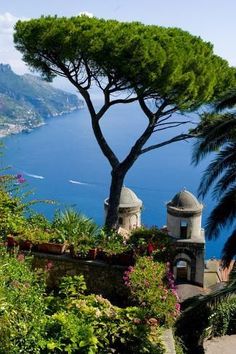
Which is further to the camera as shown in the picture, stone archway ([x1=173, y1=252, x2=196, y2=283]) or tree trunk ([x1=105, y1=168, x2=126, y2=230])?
stone archway ([x1=173, y1=252, x2=196, y2=283])

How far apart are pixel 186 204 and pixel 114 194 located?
3227 mm

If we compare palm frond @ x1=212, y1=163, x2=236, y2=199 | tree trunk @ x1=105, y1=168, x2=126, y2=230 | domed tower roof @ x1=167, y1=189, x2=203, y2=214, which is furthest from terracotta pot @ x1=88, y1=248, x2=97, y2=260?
domed tower roof @ x1=167, y1=189, x2=203, y2=214

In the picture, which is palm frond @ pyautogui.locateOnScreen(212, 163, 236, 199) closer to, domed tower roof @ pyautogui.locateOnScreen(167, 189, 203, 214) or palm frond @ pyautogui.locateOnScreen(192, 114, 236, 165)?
palm frond @ pyautogui.locateOnScreen(192, 114, 236, 165)

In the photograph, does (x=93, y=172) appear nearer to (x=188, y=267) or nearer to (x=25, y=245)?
(x=188, y=267)

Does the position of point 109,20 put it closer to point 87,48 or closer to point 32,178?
point 87,48

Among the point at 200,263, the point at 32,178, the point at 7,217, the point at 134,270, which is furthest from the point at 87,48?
the point at 32,178

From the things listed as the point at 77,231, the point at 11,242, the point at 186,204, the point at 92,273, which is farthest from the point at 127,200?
the point at 11,242

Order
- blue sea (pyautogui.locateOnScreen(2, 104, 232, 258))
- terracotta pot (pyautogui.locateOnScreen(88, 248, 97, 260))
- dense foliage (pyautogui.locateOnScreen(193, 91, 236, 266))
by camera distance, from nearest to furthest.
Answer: terracotta pot (pyautogui.locateOnScreen(88, 248, 97, 260)) < dense foliage (pyautogui.locateOnScreen(193, 91, 236, 266)) < blue sea (pyautogui.locateOnScreen(2, 104, 232, 258))

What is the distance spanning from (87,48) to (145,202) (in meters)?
61.0

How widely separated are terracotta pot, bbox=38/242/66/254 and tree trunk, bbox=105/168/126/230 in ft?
18.8

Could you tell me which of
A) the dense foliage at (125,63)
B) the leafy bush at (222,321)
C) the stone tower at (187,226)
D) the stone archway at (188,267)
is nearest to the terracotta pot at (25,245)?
the leafy bush at (222,321)

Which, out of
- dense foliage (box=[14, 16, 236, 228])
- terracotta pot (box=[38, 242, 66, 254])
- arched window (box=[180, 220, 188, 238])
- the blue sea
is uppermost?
the blue sea

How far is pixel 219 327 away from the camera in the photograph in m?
9.63

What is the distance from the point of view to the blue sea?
70562 millimetres
